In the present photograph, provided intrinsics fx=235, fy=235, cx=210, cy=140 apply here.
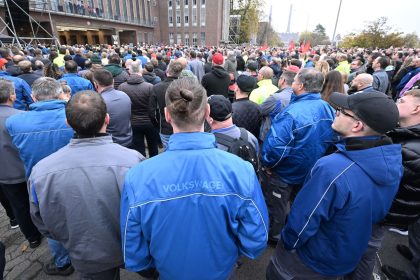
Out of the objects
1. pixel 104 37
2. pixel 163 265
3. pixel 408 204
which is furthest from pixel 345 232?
pixel 104 37

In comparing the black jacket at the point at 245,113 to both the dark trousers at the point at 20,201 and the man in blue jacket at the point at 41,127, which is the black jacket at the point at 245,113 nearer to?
the man in blue jacket at the point at 41,127

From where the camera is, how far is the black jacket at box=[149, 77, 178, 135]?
166 inches

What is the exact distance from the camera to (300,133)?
2709 millimetres

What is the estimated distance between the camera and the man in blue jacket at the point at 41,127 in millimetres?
2334

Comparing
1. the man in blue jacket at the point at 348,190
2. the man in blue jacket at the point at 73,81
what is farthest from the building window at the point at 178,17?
the man in blue jacket at the point at 348,190

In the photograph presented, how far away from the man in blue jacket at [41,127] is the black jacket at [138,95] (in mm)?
1992

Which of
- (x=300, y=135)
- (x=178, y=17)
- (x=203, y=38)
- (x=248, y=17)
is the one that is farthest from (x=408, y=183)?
(x=248, y=17)

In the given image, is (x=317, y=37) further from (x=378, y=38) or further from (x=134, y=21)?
(x=134, y=21)

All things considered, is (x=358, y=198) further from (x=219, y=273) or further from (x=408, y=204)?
(x=219, y=273)

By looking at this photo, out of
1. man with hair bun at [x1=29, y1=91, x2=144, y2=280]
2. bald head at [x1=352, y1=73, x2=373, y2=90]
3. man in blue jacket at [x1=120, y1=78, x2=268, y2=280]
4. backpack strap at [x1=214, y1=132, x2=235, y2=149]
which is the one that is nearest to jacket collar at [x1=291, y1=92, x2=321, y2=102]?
backpack strap at [x1=214, y1=132, x2=235, y2=149]

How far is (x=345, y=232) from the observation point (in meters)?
1.76

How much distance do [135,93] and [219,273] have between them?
378 centimetres

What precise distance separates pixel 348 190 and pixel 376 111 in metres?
0.57

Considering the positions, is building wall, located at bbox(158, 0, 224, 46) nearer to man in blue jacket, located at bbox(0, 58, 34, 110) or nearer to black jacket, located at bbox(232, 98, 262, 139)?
man in blue jacket, located at bbox(0, 58, 34, 110)
